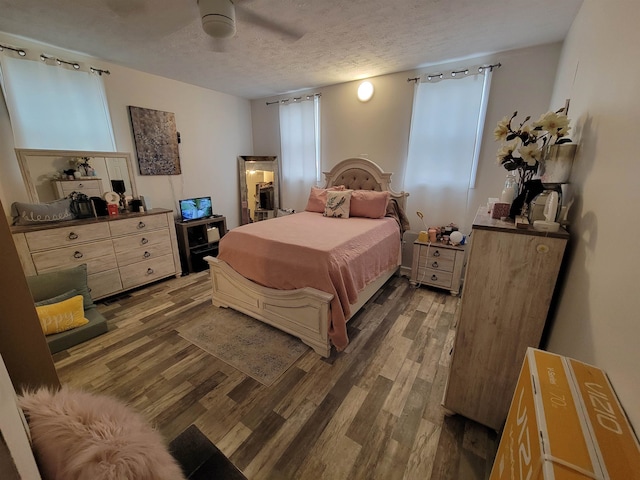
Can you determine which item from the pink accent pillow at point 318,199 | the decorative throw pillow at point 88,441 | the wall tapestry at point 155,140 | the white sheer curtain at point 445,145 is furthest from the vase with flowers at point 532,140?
the wall tapestry at point 155,140

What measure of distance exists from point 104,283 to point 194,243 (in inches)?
45.0

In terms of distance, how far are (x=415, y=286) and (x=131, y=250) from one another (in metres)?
3.32

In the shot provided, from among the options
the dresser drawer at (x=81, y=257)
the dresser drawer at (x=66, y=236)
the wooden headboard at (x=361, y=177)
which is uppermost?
the wooden headboard at (x=361, y=177)

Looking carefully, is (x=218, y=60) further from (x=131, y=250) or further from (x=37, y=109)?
(x=131, y=250)

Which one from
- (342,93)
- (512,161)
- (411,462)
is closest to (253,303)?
(411,462)

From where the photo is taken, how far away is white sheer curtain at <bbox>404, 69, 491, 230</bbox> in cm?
274

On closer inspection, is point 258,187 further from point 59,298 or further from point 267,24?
point 59,298

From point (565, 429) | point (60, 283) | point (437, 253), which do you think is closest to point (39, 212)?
point (60, 283)

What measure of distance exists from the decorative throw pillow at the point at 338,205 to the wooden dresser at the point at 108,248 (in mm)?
1966

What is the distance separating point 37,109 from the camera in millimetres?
2420

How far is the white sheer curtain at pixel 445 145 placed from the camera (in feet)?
9.00

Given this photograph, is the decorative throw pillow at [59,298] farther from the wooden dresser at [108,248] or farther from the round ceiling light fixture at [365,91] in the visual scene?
the round ceiling light fixture at [365,91]

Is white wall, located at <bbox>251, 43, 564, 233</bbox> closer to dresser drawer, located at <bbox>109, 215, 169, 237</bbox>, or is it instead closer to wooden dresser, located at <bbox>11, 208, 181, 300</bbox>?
dresser drawer, located at <bbox>109, 215, 169, 237</bbox>

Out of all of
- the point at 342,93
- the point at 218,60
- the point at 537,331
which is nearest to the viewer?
the point at 537,331
